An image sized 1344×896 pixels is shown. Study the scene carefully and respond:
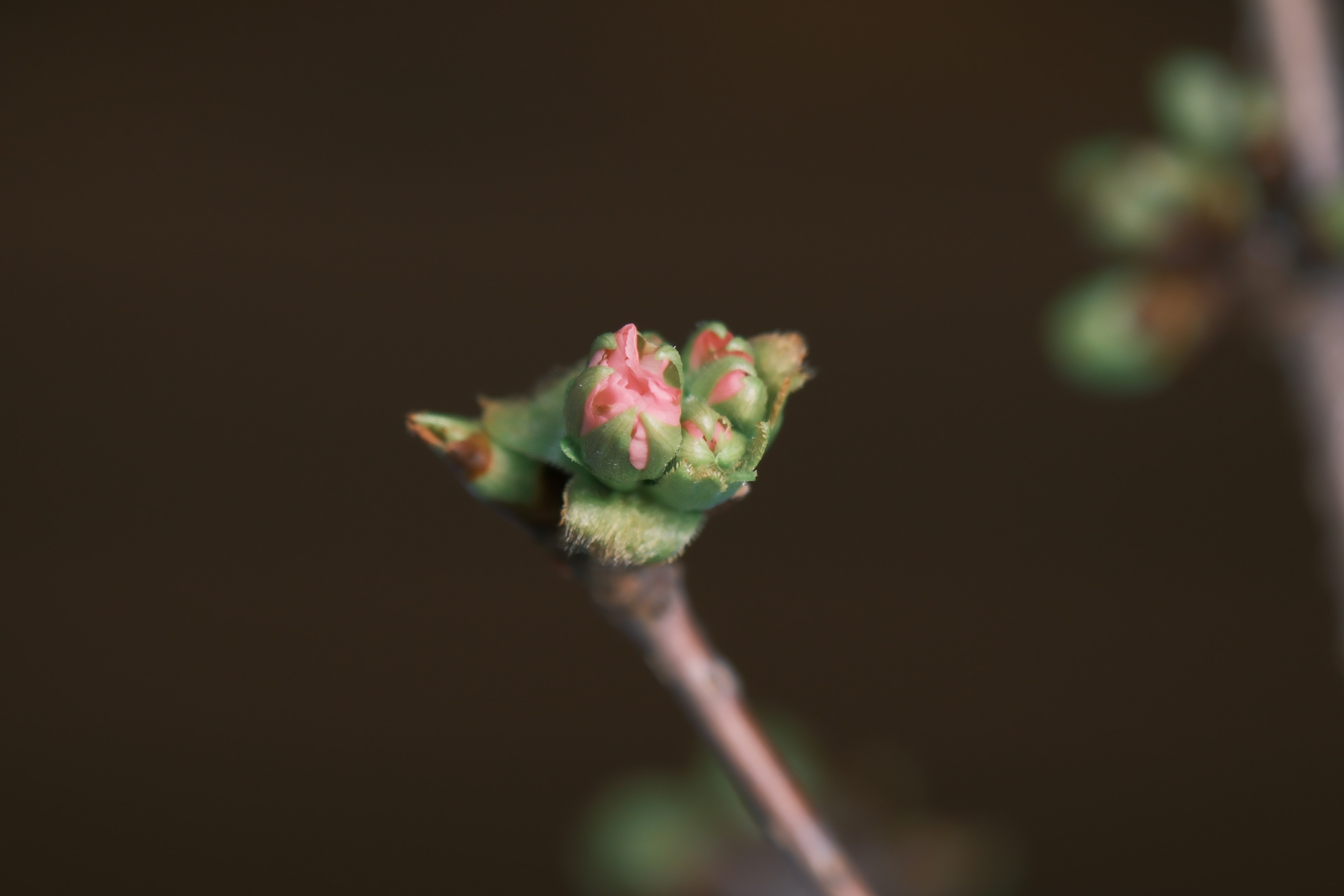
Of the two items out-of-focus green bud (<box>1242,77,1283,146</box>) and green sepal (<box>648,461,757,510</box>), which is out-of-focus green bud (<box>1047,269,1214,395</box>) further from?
green sepal (<box>648,461,757,510</box>)

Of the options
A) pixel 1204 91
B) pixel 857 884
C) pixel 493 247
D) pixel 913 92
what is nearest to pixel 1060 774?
pixel 913 92

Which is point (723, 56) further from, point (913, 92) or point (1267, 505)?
point (1267, 505)

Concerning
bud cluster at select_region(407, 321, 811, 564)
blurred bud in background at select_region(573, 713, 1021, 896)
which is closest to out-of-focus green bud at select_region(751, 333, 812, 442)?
bud cluster at select_region(407, 321, 811, 564)

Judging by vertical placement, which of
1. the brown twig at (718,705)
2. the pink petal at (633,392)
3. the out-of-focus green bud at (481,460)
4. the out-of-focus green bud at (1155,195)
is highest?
the out-of-focus green bud at (1155,195)

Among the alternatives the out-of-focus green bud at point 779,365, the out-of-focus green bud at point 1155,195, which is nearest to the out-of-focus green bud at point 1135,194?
the out-of-focus green bud at point 1155,195

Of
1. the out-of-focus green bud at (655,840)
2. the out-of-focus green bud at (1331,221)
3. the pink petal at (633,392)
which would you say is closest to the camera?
the pink petal at (633,392)

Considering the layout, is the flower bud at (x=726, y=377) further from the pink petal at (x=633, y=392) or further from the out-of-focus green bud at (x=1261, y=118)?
the out-of-focus green bud at (x=1261, y=118)

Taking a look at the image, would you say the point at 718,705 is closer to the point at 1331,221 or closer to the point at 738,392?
the point at 738,392
